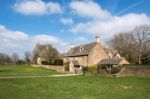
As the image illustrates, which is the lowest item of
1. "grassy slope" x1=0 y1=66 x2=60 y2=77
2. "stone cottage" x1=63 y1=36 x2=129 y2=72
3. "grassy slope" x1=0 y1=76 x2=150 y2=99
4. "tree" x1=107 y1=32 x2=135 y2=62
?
"grassy slope" x1=0 y1=76 x2=150 y2=99

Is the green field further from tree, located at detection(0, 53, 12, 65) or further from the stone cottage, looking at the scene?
tree, located at detection(0, 53, 12, 65)

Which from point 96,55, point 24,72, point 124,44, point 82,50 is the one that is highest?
point 124,44

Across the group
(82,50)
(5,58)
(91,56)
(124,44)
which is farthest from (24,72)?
(5,58)

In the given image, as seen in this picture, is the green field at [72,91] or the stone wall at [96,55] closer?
the green field at [72,91]

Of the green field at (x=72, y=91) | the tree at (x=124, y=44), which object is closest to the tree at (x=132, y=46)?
the tree at (x=124, y=44)

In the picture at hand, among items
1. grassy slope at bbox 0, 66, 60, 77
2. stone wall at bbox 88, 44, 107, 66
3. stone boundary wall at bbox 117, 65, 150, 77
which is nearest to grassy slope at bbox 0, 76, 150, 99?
stone boundary wall at bbox 117, 65, 150, 77

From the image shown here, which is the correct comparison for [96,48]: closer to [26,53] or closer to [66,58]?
[66,58]

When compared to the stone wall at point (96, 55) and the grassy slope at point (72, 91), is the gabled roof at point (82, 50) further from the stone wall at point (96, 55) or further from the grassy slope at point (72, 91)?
the grassy slope at point (72, 91)

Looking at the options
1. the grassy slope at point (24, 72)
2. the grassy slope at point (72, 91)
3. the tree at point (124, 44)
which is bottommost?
the grassy slope at point (72, 91)

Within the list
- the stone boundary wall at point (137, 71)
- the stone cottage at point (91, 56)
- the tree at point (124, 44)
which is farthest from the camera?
the tree at point (124, 44)

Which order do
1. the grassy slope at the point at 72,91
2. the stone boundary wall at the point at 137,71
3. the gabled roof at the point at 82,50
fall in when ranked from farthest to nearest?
1. the gabled roof at the point at 82,50
2. the stone boundary wall at the point at 137,71
3. the grassy slope at the point at 72,91

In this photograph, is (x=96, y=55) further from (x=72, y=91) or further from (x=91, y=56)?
(x=72, y=91)

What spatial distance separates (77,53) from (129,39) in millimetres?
23259

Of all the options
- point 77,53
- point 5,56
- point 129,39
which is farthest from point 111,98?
point 5,56
